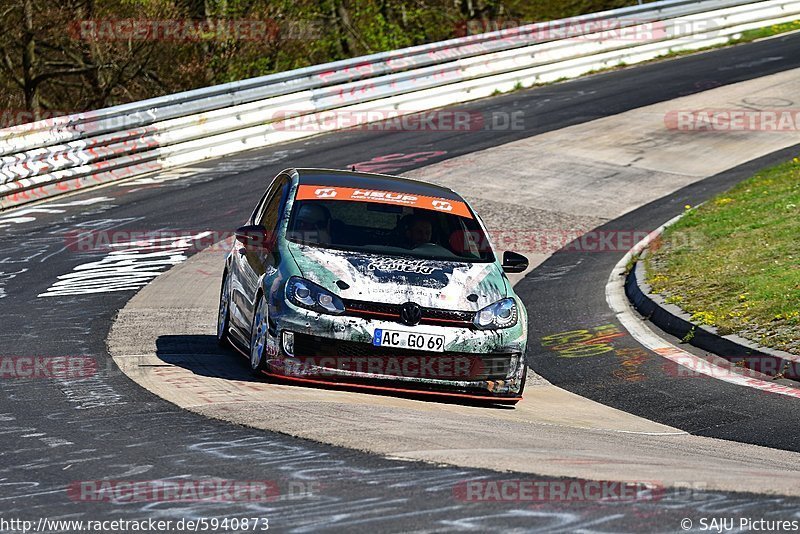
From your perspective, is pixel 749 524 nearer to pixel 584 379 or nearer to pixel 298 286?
pixel 298 286

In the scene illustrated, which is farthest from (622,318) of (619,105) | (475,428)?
(619,105)

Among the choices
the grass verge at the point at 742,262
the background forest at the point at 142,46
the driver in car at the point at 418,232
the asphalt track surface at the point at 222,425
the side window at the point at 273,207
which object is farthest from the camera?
the background forest at the point at 142,46

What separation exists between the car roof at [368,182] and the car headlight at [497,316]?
1.69 meters

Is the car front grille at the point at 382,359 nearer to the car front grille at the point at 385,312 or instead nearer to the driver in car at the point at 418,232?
the car front grille at the point at 385,312

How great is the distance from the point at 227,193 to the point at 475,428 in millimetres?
12107

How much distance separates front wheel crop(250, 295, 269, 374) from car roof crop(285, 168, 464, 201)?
158cm

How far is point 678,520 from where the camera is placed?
5266 millimetres

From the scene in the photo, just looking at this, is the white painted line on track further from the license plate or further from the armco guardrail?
the armco guardrail

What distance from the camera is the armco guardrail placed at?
1942 centimetres

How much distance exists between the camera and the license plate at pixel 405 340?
8.71 meters

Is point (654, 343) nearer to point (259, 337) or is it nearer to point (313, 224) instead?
point (313, 224)

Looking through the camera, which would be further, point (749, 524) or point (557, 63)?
point (557, 63)

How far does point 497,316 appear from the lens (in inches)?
358

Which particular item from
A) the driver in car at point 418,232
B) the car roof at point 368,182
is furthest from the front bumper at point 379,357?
the car roof at point 368,182
